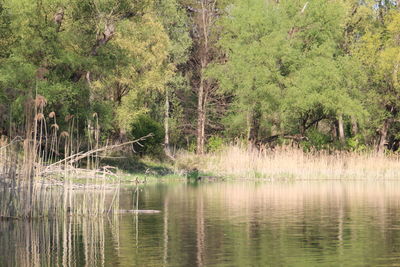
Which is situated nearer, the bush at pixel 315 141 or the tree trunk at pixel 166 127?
the bush at pixel 315 141

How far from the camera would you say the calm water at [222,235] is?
16500mm

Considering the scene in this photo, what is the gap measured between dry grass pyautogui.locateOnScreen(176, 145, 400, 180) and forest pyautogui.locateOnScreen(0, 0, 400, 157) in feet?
22.8

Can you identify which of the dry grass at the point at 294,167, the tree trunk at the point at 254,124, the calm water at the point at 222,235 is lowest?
the calm water at the point at 222,235

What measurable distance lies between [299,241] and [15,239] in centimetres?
661

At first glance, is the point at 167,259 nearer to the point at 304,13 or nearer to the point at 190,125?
the point at 304,13

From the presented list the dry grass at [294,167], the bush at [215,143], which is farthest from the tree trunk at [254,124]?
the dry grass at [294,167]

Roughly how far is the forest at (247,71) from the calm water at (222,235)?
17.5 meters

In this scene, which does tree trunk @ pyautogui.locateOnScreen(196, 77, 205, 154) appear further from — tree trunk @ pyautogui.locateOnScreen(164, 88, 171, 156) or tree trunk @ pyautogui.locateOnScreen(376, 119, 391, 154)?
tree trunk @ pyautogui.locateOnScreen(376, 119, 391, 154)

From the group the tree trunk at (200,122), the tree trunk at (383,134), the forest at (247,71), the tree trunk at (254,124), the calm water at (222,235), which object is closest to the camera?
the calm water at (222,235)

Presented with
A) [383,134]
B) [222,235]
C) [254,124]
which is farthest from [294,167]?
[222,235]

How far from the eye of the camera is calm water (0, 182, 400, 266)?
16.5 metres

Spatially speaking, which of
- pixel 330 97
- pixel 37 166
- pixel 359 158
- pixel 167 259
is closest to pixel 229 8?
pixel 330 97

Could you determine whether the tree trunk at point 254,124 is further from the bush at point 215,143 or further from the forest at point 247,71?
the bush at point 215,143

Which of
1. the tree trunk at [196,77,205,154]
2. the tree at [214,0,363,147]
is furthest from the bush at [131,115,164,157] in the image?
the tree trunk at [196,77,205,154]
